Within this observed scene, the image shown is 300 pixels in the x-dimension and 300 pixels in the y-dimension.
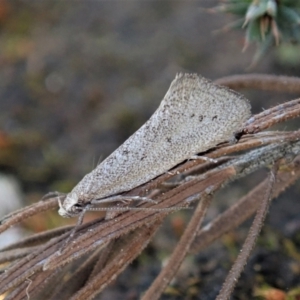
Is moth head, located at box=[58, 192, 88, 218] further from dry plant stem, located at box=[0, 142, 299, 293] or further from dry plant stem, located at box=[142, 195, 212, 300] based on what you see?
dry plant stem, located at box=[142, 195, 212, 300]

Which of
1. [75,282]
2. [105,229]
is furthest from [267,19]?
[75,282]

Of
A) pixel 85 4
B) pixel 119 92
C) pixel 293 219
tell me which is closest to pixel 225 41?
pixel 119 92

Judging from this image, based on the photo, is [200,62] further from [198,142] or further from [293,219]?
[198,142]

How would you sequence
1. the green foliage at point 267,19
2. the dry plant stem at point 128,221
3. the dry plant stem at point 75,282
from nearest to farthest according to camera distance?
the dry plant stem at point 128,221 < the dry plant stem at point 75,282 < the green foliage at point 267,19

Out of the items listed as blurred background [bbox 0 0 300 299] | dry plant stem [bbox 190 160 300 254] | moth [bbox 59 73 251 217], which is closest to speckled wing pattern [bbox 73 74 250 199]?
moth [bbox 59 73 251 217]

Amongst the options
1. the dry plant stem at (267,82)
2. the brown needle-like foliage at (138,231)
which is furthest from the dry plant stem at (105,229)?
the dry plant stem at (267,82)

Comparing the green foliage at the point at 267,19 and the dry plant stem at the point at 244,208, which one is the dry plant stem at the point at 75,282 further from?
the green foliage at the point at 267,19

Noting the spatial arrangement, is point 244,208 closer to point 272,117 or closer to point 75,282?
point 272,117
